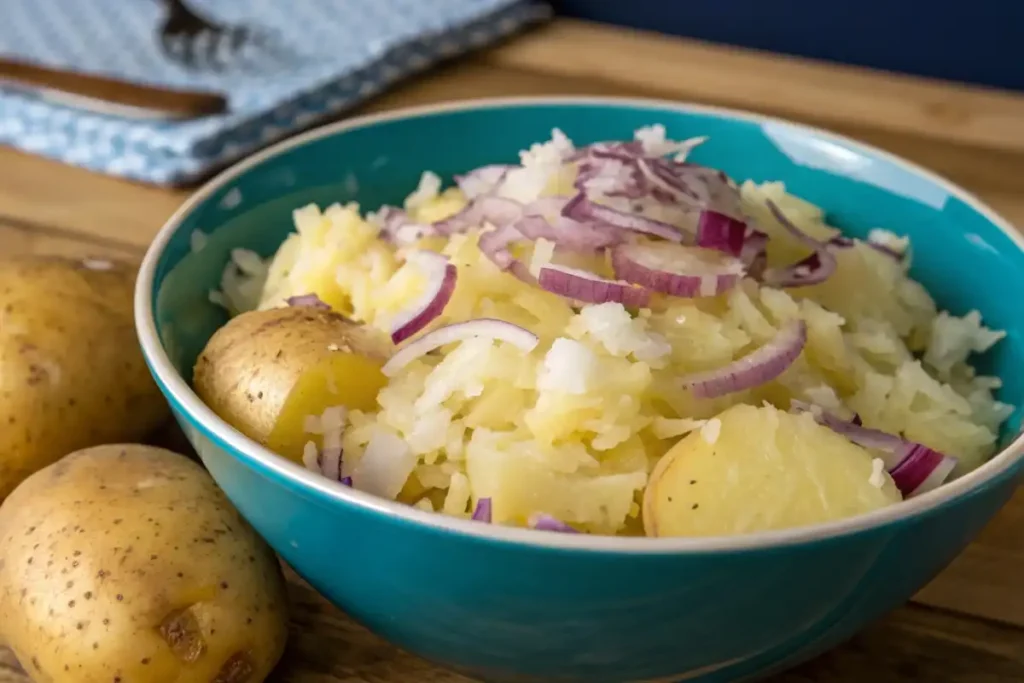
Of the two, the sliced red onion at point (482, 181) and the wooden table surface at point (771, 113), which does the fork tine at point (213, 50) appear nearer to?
the wooden table surface at point (771, 113)

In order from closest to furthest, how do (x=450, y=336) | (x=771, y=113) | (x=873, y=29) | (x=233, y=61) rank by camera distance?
(x=450, y=336) → (x=771, y=113) → (x=233, y=61) → (x=873, y=29)

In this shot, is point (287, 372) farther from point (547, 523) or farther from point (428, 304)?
point (547, 523)

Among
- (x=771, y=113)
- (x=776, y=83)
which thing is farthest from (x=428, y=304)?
(x=776, y=83)

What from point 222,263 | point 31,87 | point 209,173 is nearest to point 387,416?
point 222,263

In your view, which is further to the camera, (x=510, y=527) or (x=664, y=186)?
(x=664, y=186)

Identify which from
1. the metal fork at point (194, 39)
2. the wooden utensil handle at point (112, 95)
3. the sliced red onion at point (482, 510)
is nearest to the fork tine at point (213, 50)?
the metal fork at point (194, 39)

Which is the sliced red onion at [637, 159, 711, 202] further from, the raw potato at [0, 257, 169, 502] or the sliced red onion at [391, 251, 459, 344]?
the raw potato at [0, 257, 169, 502]

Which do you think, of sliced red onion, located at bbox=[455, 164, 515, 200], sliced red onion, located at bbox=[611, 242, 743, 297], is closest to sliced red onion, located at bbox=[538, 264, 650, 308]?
sliced red onion, located at bbox=[611, 242, 743, 297]
